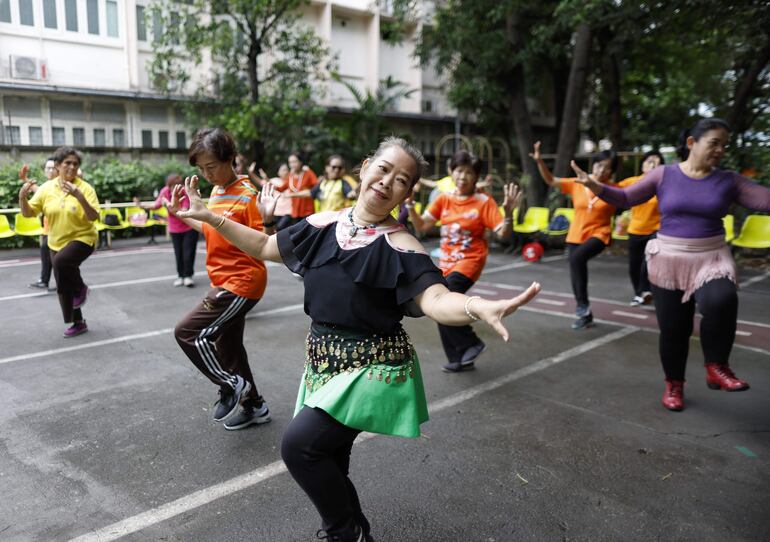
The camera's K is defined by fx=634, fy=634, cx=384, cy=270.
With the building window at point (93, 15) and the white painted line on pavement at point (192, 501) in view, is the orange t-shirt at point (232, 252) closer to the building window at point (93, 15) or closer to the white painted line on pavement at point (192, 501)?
the white painted line on pavement at point (192, 501)

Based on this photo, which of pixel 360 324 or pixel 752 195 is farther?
pixel 752 195

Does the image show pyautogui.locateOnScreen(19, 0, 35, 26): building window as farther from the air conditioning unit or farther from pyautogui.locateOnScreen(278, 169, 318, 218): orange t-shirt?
pyautogui.locateOnScreen(278, 169, 318, 218): orange t-shirt

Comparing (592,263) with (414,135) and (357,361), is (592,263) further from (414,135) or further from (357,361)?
(414,135)

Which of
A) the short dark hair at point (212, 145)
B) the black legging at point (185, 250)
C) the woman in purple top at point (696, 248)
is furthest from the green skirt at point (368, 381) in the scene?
the black legging at point (185, 250)

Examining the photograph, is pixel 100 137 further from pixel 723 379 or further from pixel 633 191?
pixel 723 379

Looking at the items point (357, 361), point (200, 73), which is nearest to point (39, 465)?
point (357, 361)

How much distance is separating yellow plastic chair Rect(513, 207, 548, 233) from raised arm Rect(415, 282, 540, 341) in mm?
10679

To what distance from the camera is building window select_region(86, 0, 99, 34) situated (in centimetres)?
1388

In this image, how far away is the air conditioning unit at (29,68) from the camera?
13359mm

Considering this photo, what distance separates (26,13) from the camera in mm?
13047

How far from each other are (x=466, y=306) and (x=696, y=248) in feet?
9.12

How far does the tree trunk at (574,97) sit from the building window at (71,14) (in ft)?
34.9

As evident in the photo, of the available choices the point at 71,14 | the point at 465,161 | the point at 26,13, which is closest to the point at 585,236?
the point at 465,161

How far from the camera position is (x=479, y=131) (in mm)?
22078
